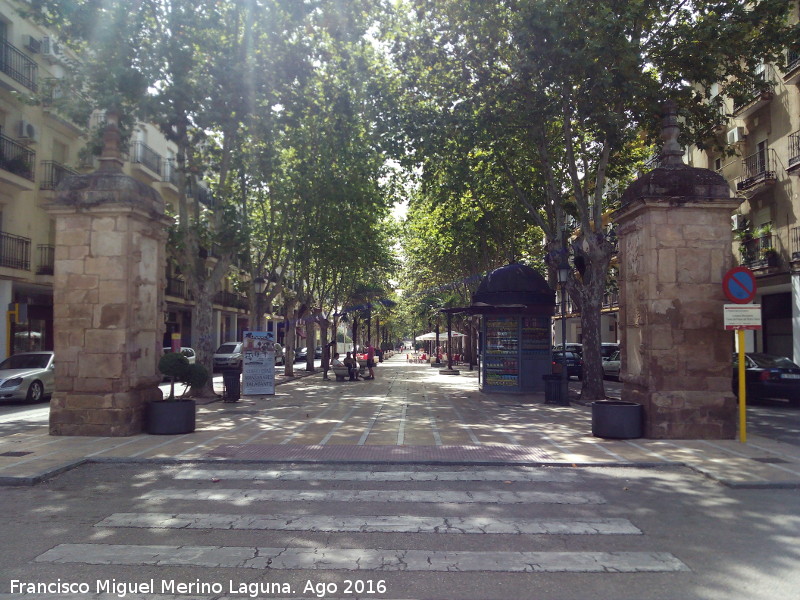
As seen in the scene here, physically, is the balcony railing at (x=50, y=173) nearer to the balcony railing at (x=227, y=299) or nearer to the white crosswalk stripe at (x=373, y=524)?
the balcony railing at (x=227, y=299)

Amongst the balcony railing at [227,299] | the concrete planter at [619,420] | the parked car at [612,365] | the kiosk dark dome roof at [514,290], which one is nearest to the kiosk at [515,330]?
the kiosk dark dome roof at [514,290]

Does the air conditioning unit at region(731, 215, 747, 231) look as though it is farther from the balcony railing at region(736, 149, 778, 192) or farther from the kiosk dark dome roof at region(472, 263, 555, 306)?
the kiosk dark dome roof at region(472, 263, 555, 306)

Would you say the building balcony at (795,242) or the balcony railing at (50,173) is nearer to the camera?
the building balcony at (795,242)

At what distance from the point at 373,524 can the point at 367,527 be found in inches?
4.8

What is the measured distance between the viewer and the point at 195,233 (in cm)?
1811

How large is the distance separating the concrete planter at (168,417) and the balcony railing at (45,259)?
16.9m

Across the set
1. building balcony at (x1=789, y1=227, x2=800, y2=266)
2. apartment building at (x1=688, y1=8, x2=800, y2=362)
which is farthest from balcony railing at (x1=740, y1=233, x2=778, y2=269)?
building balcony at (x1=789, y1=227, x2=800, y2=266)

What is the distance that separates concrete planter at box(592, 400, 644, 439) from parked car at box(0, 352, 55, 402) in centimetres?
1435

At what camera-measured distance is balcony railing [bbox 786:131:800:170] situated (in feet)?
72.3

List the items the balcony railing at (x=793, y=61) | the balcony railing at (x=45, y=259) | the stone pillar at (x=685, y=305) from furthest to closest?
the balcony railing at (x=45, y=259) → the balcony railing at (x=793, y=61) → the stone pillar at (x=685, y=305)

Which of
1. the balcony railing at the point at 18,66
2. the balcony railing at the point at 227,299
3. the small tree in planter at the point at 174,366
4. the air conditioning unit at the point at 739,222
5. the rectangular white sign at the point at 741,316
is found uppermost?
the balcony railing at the point at 18,66

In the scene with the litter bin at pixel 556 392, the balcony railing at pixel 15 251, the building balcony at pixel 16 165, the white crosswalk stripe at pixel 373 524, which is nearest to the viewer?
the white crosswalk stripe at pixel 373 524

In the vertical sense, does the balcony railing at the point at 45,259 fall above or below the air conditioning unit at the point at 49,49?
below

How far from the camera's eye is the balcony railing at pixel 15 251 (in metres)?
23.1
